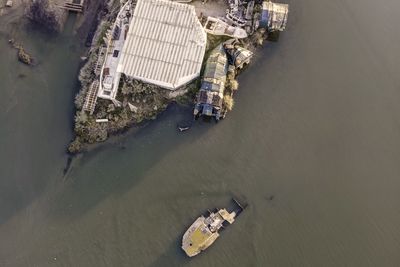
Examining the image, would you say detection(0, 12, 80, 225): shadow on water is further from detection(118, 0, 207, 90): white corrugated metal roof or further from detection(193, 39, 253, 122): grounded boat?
detection(193, 39, 253, 122): grounded boat

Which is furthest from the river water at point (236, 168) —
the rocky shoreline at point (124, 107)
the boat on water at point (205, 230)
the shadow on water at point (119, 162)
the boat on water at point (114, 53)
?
the boat on water at point (114, 53)

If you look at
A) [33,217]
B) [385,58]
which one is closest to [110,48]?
[33,217]

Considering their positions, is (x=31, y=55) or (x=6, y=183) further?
(x=31, y=55)

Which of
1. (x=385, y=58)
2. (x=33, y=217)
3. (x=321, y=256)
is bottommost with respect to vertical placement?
(x=33, y=217)

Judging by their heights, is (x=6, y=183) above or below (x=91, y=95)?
below

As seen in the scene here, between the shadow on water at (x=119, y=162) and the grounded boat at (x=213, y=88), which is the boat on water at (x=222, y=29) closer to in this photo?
the grounded boat at (x=213, y=88)

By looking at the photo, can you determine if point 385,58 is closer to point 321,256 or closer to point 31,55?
point 321,256

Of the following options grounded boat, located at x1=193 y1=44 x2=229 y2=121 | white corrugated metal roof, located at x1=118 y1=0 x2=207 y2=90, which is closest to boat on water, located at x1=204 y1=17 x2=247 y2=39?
white corrugated metal roof, located at x1=118 y1=0 x2=207 y2=90
